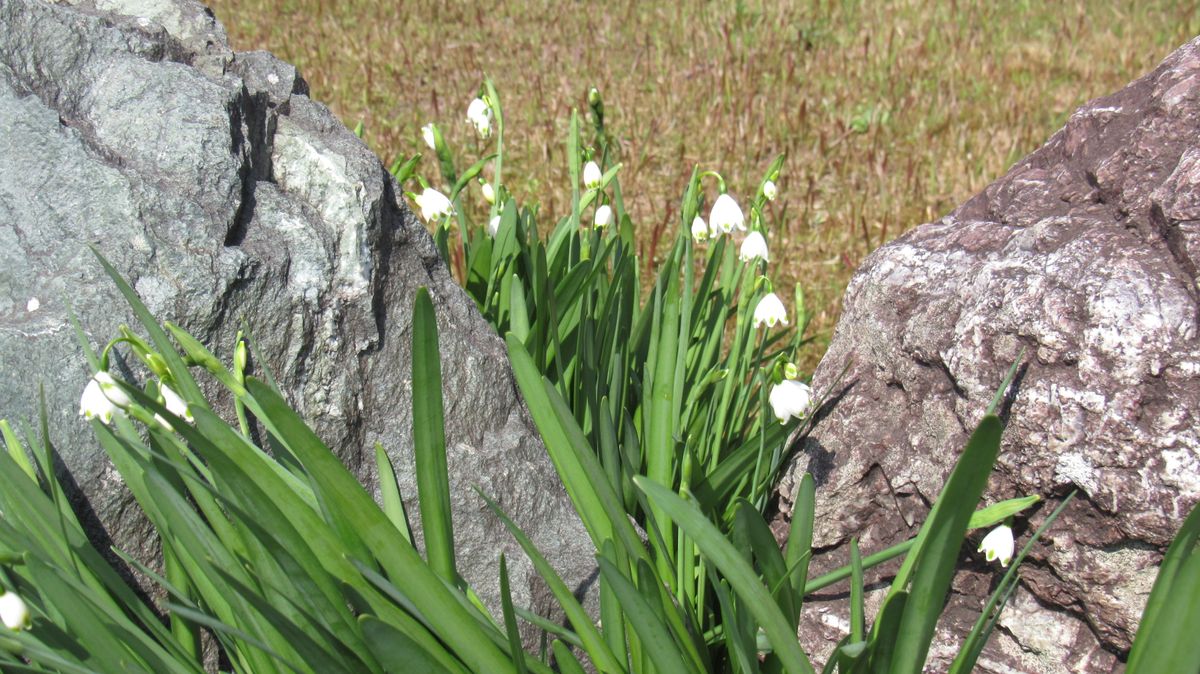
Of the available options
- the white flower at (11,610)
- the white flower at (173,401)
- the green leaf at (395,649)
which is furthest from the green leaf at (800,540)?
the white flower at (11,610)

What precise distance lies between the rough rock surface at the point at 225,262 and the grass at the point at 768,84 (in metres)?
1.56

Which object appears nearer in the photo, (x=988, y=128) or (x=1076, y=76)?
(x=988, y=128)

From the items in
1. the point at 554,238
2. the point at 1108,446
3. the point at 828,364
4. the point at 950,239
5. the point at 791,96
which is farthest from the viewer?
the point at 791,96

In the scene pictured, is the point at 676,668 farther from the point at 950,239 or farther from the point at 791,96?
the point at 791,96

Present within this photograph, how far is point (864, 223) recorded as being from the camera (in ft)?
12.4

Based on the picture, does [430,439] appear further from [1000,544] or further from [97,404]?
[1000,544]

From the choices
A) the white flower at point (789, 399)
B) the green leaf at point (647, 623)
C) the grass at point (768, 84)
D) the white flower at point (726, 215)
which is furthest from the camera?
the grass at point (768, 84)

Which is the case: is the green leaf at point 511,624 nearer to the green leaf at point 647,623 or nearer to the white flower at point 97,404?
the green leaf at point 647,623

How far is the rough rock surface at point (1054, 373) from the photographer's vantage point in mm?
1651

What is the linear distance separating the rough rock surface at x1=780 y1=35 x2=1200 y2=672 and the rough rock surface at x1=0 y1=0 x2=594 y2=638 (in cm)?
59

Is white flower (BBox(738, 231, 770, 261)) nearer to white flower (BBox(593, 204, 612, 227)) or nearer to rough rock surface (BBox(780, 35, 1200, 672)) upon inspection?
rough rock surface (BBox(780, 35, 1200, 672))

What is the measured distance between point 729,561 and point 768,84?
424 cm

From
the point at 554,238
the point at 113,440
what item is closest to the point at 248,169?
the point at 113,440

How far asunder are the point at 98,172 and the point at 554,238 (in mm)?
1097
